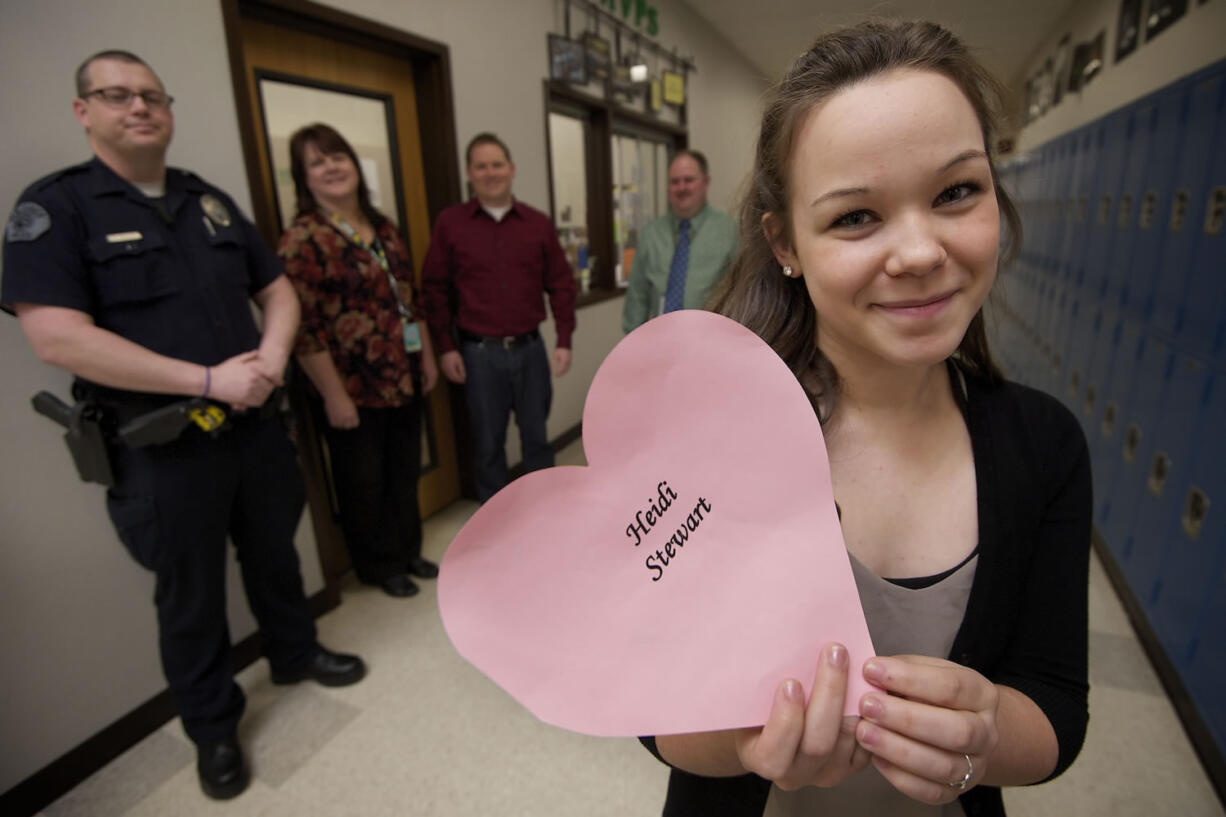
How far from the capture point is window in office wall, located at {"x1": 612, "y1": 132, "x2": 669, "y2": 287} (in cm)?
465

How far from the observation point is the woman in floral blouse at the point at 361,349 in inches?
80.1

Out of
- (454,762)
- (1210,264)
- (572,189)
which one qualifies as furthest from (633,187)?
(454,762)

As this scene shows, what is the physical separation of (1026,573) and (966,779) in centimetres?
30

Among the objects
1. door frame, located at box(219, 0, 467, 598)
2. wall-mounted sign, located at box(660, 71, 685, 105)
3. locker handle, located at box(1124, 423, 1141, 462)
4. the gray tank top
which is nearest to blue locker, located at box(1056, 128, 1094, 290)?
locker handle, located at box(1124, 423, 1141, 462)

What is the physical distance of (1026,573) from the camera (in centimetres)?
67

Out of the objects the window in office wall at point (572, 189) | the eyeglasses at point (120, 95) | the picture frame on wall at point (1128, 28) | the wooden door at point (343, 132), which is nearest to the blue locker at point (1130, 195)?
the picture frame on wall at point (1128, 28)

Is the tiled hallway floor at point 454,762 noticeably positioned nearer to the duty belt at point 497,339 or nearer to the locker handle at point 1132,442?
the locker handle at point 1132,442

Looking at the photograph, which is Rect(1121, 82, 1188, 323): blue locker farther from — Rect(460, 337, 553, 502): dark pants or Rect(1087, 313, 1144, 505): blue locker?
Rect(460, 337, 553, 502): dark pants

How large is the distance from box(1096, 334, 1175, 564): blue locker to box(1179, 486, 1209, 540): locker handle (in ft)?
1.03

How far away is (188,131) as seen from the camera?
5.68 feet

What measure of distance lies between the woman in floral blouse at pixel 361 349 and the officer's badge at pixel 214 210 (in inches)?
15.0

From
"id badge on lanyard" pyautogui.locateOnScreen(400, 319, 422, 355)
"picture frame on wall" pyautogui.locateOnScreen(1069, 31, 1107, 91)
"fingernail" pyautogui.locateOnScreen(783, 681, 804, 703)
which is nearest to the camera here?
"fingernail" pyautogui.locateOnScreen(783, 681, 804, 703)

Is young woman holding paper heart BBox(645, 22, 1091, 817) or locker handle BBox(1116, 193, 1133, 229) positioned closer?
young woman holding paper heart BBox(645, 22, 1091, 817)

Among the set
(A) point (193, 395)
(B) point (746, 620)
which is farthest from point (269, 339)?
(B) point (746, 620)
